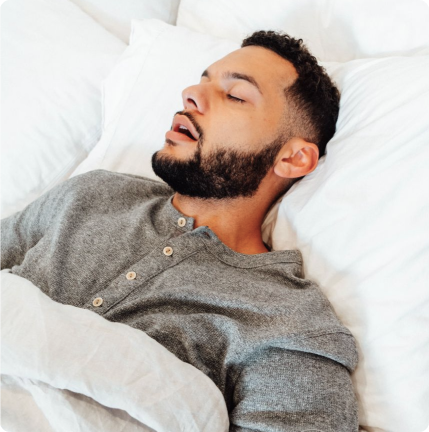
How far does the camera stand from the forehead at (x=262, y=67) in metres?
1.21

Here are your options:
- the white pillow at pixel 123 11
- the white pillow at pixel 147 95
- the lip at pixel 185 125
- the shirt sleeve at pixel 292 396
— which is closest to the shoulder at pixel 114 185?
the white pillow at pixel 147 95

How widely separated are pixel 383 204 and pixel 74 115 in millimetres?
1104

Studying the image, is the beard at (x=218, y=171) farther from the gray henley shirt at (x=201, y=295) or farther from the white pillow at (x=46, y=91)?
the white pillow at (x=46, y=91)

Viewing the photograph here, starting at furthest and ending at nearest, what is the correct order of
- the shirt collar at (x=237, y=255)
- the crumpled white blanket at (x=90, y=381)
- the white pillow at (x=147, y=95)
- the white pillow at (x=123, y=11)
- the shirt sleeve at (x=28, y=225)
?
the white pillow at (x=123, y=11)
the white pillow at (x=147, y=95)
the shirt sleeve at (x=28, y=225)
the shirt collar at (x=237, y=255)
the crumpled white blanket at (x=90, y=381)

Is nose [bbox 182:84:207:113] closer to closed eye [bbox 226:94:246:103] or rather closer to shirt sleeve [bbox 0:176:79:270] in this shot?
closed eye [bbox 226:94:246:103]

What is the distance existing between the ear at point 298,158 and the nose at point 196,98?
0.25 m

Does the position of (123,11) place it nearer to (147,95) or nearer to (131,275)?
(147,95)

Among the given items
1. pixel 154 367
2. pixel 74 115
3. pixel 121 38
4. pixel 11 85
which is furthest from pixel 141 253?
pixel 121 38

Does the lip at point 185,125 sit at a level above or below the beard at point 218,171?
above

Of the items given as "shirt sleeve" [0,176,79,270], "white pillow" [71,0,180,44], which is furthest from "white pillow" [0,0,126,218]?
"shirt sleeve" [0,176,79,270]

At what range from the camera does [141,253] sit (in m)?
1.09

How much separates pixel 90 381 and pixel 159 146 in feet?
2.99

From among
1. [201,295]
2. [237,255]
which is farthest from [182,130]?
[201,295]

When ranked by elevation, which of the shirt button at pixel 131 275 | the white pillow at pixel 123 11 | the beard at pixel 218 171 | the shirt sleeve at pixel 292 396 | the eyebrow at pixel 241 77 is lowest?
the shirt sleeve at pixel 292 396
